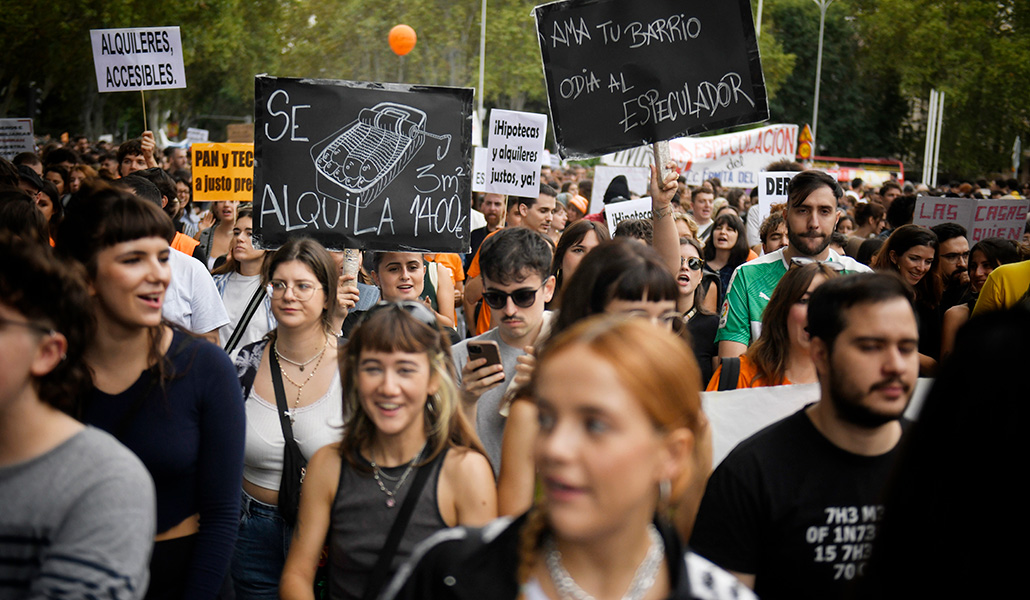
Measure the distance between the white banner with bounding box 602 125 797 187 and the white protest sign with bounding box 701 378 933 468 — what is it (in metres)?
14.7

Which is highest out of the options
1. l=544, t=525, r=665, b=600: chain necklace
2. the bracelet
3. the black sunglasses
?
the bracelet

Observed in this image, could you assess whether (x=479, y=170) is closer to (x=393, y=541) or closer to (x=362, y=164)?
(x=362, y=164)

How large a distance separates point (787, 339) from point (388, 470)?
1.77 m

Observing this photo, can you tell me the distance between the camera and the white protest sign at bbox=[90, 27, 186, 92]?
1028cm

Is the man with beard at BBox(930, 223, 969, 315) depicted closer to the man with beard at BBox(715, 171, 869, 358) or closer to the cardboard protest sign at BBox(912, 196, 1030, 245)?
the man with beard at BBox(715, 171, 869, 358)

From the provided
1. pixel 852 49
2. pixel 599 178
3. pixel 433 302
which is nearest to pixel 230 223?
pixel 433 302

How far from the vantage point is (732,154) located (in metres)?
18.1

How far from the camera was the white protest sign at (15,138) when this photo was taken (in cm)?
1280

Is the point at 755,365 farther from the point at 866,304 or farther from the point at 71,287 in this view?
the point at 71,287

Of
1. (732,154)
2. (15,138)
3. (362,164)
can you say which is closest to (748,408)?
(362,164)

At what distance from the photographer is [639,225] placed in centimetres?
615

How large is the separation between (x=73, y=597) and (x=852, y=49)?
59.2 metres

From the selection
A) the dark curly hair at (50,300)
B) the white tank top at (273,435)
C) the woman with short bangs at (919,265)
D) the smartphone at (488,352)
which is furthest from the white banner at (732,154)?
the dark curly hair at (50,300)

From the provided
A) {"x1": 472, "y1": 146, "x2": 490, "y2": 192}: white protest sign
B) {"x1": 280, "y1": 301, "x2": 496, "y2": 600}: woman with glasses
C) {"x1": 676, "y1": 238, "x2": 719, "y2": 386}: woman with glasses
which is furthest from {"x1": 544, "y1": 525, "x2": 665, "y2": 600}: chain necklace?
{"x1": 472, "y1": 146, "x2": 490, "y2": 192}: white protest sign
